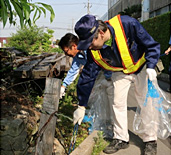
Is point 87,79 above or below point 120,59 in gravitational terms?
below

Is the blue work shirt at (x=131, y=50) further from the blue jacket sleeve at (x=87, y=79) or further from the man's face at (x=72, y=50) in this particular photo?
the man's face at (x=72, y=50)

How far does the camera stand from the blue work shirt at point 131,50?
7.21 ft

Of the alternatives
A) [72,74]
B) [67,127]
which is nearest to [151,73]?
[72,74]

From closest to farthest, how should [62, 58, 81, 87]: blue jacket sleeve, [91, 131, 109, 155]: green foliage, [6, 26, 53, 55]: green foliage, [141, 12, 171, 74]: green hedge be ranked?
[91, 131, 109, 155]: green foliage < [62, 58, 81, 87]: blue jacket sleeve < [141, 12, 171, 74]: green hedge < [6, 26, 53, 55]: green foliage

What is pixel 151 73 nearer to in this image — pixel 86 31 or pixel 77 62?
pixel 86 31

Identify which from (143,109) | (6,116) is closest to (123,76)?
(143,109)

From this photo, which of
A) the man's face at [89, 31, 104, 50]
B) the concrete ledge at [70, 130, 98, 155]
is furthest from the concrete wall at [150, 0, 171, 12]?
the concrete ledge at [70, 130, 98, 155]

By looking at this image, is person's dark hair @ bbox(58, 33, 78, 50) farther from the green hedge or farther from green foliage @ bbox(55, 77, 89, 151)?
the green hedge

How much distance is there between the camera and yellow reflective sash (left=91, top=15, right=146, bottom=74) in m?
2.24

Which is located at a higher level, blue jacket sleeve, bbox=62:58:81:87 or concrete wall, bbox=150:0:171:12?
concrete wall, bbox=150:0:171:12

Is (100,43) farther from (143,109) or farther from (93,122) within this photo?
(93,122)

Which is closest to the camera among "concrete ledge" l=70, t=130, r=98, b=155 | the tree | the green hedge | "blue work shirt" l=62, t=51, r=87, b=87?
the tree

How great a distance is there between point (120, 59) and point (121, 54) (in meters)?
0.10

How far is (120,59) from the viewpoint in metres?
2.38
